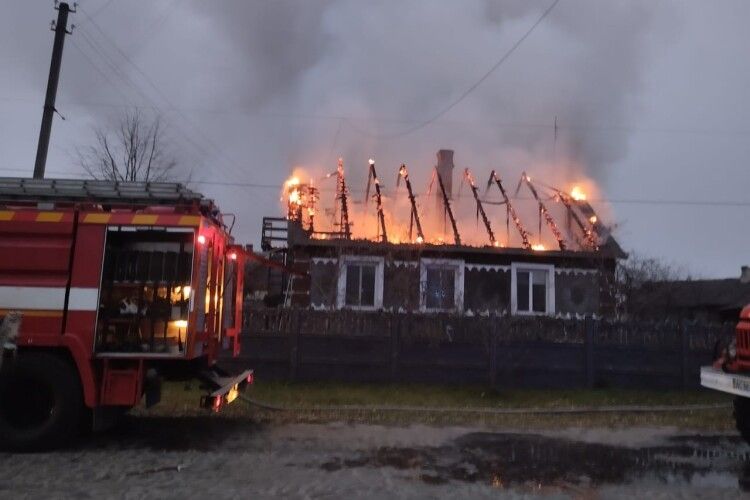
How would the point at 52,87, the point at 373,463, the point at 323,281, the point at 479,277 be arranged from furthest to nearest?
the point at 479,277, the point at 323,281, the point at 52,87, the point at 373,463

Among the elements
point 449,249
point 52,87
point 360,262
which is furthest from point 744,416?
point 52,87

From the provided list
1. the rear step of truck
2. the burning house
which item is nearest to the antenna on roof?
the burning house

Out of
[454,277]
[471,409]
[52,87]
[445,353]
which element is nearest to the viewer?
[471,409]

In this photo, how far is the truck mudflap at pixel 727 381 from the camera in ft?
25.7

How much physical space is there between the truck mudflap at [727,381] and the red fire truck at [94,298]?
6009 millimetres

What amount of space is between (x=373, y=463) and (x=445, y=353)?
21.5 feet

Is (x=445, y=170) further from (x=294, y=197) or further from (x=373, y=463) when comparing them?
(x=373, y=463)

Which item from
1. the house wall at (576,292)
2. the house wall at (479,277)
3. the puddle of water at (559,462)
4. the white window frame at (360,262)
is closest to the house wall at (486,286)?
the house wall at (479,277)

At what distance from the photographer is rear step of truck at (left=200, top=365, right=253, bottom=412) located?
8.12 meters

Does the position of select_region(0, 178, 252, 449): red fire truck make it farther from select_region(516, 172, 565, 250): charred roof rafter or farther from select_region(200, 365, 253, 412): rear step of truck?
select_region(516, 172, 565, 250): charred roof rafter

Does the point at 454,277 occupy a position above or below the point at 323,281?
above

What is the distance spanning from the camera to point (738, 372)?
8336 millimetres

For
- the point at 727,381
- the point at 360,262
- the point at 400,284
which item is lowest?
the point at 727,381

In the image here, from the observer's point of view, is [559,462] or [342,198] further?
[342,198]
